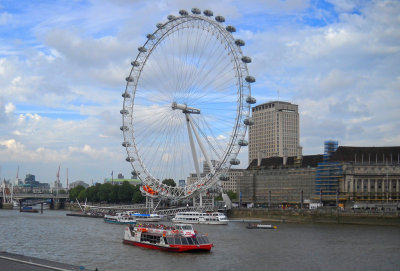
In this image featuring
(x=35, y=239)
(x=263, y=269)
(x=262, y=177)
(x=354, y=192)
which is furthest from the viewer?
(x=262, y=177)

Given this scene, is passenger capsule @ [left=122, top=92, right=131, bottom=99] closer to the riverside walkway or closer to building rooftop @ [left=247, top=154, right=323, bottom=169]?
building rooftop @ [left=247, top=154, right=323, bottom=169]

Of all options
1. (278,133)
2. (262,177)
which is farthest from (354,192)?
(278,133)

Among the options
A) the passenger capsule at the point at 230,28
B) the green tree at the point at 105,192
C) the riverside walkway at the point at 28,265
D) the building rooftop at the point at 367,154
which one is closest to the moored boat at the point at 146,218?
the passenger capsule at the point at 230,28

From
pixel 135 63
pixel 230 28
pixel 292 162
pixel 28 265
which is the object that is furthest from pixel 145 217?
pixel 28 265

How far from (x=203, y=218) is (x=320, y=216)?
60.7ft

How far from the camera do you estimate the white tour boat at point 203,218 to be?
82062 mm

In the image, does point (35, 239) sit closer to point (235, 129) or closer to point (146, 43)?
point (235, 129)

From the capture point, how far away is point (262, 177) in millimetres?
122438

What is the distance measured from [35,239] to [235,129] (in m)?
31.5

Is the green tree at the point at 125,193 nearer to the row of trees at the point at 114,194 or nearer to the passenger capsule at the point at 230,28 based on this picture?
the row of trees at the point at 114,194

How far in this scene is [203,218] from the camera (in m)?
83.1

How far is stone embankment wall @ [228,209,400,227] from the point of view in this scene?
75.5 metres

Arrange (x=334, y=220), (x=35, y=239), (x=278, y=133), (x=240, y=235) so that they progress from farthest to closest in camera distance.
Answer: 1. (x=278, y=133)
2. (x=334, y=220)
3. (x=240, y=235)
4. (x=35, y=239)

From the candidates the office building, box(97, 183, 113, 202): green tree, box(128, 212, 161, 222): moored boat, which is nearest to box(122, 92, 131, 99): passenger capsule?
box(128, 212, 161, 222): moored boat
